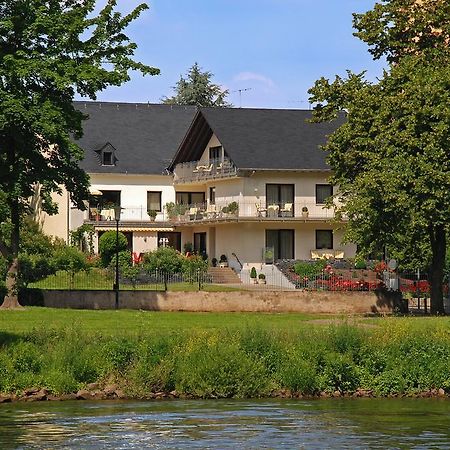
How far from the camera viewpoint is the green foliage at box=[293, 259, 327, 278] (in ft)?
241

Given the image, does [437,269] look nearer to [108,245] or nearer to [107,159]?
[108,245]

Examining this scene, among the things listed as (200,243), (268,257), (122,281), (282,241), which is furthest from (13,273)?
(200,243)

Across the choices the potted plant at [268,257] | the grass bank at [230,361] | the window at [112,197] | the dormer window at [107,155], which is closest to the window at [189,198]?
the window at [112,197]

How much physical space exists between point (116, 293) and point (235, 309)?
5.00m

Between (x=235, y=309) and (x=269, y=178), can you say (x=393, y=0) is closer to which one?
(x=235, y=309)

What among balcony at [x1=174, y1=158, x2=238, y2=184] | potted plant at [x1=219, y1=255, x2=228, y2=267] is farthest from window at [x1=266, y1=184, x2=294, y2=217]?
potted plant at [x1=219, y1=255, x2=228, y2=267]

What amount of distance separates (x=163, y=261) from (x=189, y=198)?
1495 centimetres

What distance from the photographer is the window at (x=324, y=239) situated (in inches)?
3268

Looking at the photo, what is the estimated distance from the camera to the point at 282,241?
82.6m

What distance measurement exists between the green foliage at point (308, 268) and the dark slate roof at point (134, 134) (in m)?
17.0

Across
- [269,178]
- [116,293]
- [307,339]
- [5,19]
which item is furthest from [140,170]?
[307,339]

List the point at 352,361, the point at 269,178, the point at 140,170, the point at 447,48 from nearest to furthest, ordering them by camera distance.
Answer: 1. the point at 352,361
2. the point at 447,48
3. the point at 269,178
4. the point at 140,170

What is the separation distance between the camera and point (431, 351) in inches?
1571

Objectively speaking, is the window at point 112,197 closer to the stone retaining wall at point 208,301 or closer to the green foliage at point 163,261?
the green foliage at point 163,261
